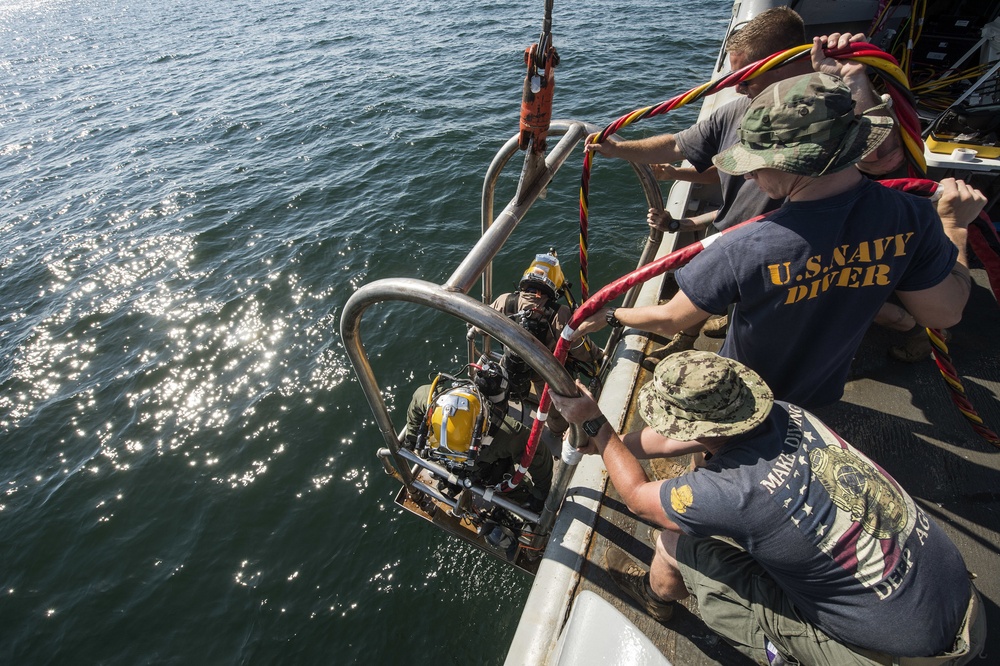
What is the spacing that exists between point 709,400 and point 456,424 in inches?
87.7

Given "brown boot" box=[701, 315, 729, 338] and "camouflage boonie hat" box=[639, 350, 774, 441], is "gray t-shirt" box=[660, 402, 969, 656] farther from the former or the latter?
"brown boot" box=[701, 315, 729, 338]

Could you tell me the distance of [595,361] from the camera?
17.1ft

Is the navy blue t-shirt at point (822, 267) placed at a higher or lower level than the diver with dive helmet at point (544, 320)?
higher

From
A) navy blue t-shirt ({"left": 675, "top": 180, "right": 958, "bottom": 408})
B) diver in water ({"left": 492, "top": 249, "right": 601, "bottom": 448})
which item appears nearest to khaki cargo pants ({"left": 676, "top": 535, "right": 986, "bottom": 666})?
navy blue t-shirt ({"left": 675, "top": 180, "right": 958, "bottom": 408})

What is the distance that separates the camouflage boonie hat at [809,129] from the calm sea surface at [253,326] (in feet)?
15.7

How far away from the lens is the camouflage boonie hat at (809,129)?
188 cm

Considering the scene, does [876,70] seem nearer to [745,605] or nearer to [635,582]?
[745,605]

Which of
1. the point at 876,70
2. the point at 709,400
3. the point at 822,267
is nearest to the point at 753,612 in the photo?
the point at 709,400

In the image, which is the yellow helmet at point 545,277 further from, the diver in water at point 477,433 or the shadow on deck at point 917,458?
the shadow on deck at point 917,458

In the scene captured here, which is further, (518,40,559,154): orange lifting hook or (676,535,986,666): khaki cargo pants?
(518,40,559,154): orange lifting hook

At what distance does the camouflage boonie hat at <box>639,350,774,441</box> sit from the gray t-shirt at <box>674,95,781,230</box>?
1559mm

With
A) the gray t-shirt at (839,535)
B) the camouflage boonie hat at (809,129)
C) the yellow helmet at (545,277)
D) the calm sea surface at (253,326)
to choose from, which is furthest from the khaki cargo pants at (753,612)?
the calm sea surface at (253,326)

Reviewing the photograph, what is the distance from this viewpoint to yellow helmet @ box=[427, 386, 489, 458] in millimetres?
3789

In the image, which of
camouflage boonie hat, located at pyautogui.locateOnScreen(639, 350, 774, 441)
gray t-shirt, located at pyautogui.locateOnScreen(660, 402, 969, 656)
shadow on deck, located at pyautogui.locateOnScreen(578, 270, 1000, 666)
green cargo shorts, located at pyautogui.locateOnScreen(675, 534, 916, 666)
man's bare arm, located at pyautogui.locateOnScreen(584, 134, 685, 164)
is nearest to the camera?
gray t-shirt, located at pyautogui.locateOnScreen(660, 402, 969, 656)
